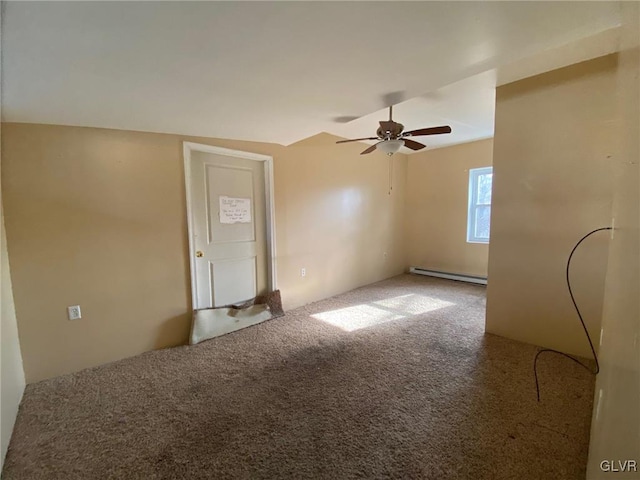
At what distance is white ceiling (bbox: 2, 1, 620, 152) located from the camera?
1.06 meters

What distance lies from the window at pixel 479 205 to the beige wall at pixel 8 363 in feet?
18.2

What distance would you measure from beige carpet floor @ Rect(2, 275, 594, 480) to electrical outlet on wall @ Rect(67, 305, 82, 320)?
18.4 inches

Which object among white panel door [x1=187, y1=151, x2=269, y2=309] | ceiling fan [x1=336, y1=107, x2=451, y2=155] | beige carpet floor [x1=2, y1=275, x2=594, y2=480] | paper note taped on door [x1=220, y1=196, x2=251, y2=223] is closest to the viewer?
beige carpet floor [x1=2, y1=275, x2=594, y2=480]

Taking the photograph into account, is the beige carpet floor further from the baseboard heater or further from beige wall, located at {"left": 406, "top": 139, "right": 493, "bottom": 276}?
beige wall, located at {"left": 406, "top": 139, "right": 493, "bottom": 276}

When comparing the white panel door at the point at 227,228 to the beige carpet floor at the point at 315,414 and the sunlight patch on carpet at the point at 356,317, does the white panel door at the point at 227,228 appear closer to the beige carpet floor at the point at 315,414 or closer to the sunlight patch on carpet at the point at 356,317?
the beige carpet floor at the point at 315,414

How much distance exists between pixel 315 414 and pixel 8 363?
77.3 inches

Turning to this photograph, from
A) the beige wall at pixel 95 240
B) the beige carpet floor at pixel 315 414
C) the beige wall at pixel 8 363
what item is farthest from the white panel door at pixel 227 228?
the beige wall at pixel 8 363

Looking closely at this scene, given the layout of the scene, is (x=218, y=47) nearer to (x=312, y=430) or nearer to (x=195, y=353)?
(x=312, y=430)

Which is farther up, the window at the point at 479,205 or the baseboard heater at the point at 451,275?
the window at the point at 479,205

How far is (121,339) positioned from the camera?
2375 millimetres

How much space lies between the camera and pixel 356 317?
3.27 meters

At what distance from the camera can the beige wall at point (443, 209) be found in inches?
180

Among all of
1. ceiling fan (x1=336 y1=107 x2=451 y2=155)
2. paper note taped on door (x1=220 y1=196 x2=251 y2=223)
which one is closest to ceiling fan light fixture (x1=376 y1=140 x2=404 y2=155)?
ceiling fan (x1=336 y1=107 x2=451 y2=155)

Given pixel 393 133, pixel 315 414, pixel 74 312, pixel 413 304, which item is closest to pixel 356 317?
pixel 413 304
